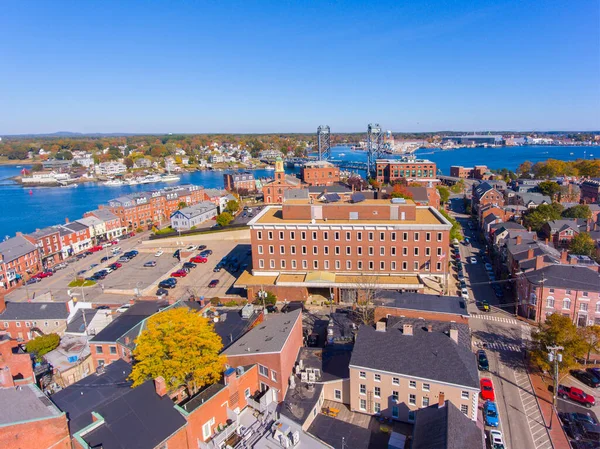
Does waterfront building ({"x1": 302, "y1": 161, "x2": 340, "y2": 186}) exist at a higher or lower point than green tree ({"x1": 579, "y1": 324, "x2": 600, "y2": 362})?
higher

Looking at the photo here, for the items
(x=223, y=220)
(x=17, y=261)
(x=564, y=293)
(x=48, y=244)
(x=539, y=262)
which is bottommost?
(x=17, y=261)

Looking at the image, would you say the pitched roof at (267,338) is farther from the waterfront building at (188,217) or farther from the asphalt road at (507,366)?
the waterfront building at (188,217)

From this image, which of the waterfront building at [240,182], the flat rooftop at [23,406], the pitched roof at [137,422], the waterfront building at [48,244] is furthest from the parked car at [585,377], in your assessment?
the waterfront building at [240,182]

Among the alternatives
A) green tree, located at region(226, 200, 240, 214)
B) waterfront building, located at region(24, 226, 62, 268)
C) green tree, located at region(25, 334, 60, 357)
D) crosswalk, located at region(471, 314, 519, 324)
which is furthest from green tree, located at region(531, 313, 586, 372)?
waterfront building, located at region(24, 226, 62, 268)

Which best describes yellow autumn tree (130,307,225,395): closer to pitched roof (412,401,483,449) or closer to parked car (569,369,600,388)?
pitched roof (412,401,483,449)

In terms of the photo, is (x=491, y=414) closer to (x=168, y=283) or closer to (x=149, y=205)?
(x=168, y=283)

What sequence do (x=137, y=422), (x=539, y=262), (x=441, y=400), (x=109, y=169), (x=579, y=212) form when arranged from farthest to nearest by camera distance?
1. (x=109, y=169)
2. (x=579, y=212)
3. (x=539, y=262)
4. (x=441, y=400)
5. (x=137, y=422)

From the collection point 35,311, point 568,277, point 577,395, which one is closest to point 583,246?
point 568,277

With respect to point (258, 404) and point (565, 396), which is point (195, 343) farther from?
point (565, 396)
